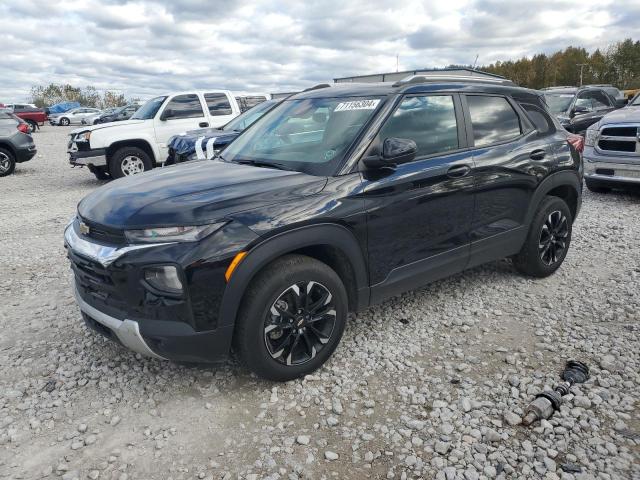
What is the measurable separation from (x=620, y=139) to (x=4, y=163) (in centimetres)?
1404

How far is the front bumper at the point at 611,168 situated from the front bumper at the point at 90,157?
9.09 metres

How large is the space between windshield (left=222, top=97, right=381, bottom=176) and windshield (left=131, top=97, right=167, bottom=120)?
23.3 ft

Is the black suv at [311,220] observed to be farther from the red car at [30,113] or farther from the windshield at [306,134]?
the red car at [30,113]

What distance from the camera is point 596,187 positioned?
28.0 feet

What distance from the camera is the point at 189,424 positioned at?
2783 mm

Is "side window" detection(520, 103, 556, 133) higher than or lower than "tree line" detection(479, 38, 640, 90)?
lower

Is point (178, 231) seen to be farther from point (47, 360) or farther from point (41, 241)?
point (41, 241)

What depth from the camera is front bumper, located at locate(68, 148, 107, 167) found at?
10.0 meters

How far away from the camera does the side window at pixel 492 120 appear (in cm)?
396

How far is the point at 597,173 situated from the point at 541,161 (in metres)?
4.52

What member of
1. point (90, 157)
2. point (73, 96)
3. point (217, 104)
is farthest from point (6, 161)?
point (73, 96)

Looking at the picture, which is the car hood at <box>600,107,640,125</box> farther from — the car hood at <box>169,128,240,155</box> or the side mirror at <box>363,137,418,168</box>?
the side mirror at <box>363,137,418,168</box>

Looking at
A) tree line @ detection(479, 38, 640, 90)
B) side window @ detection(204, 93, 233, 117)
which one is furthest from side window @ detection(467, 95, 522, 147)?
tree line @ detection(479, 38, 640, 90)

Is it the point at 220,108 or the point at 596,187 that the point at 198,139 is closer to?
the point at 220,108
